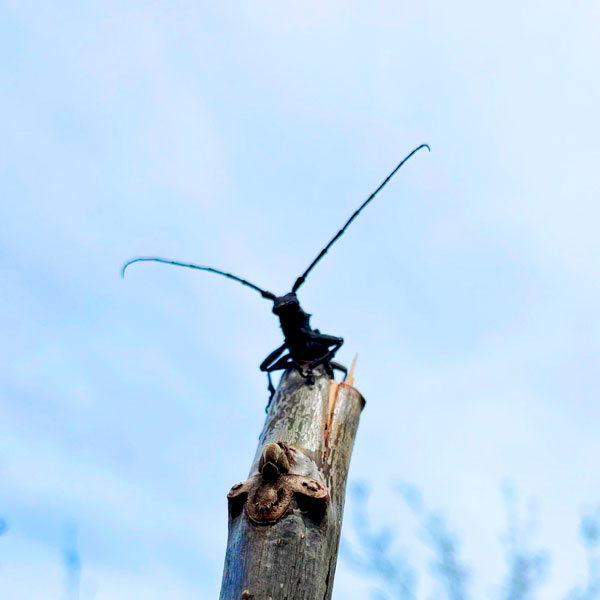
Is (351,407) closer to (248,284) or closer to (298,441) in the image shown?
(298,441)

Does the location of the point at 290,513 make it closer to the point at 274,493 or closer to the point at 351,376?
the point at 274,493

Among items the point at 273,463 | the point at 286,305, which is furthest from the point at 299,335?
the point at 273,463

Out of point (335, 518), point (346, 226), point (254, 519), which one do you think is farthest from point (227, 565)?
point (346, 226)

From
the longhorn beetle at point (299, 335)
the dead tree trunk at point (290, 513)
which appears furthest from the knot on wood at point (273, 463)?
the longhorn beetle at point (299, 335)

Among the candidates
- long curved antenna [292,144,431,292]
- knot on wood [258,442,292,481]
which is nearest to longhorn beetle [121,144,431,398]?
long curved antenna [292,144,431,292]

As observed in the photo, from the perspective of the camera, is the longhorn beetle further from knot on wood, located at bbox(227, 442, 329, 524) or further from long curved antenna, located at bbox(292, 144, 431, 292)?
knot on wood, located at bbox(227, 442, 329, 524)

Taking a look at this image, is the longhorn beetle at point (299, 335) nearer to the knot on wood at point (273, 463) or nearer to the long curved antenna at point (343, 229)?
the long curved antenna at point (343, 229)
